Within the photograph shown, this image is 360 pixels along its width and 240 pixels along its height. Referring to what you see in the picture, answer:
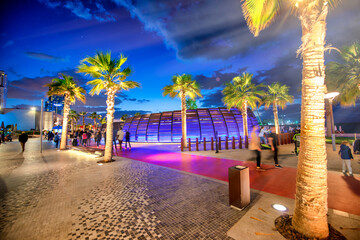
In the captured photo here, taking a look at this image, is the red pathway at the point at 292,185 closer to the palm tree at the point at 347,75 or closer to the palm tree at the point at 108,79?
the palm tree at the point at 108,79

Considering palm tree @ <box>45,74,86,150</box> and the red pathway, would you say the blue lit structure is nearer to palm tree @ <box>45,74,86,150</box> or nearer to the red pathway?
palm tree @ <box>45,74,86,150</box>

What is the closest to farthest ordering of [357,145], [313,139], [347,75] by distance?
[313,139] < [357,145] < [347,75]

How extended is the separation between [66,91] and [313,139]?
782 inches

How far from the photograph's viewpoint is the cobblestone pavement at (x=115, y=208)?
278 cm

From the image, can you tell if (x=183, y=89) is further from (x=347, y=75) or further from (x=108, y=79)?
(x=347, y=75)

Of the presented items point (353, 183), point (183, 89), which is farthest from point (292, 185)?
point (183, 89)

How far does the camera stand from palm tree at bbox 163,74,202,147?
1621cm

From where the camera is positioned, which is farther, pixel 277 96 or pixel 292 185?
pixel 277 96

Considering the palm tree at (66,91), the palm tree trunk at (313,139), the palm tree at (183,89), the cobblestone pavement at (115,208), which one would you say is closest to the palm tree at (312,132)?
the palm tree trunk at (313,139)

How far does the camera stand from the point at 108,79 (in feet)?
31.7

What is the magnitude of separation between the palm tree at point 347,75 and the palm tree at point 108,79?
19.8m

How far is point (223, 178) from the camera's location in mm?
5895

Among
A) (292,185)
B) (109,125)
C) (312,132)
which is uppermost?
(109,125)

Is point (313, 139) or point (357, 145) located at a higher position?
point (313, 139)
